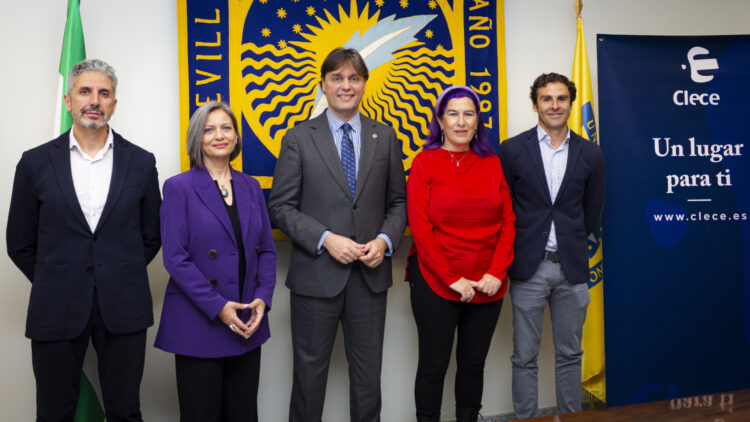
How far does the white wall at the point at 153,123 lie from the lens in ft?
8.24

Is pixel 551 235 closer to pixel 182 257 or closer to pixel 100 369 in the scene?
pixel 182 257

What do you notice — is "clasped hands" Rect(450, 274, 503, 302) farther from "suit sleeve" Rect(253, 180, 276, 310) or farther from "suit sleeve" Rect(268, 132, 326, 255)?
"suit sleeve" Rect(253, 180, 276, 310)

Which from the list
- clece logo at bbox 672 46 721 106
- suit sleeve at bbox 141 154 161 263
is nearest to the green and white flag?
suit sleeve at bbox 141 154 161 263

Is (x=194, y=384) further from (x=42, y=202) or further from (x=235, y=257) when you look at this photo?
(x=42, y=202)

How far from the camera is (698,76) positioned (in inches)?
121

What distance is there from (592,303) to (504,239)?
92 centimetres

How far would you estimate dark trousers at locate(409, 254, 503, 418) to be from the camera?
7.62 ft

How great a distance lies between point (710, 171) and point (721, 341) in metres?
0.99

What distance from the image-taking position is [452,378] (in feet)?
10.1

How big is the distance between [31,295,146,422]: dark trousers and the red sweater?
120 cm

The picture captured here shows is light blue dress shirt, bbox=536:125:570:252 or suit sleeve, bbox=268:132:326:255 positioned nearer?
suit sleeve, bbox=268:132:326:255

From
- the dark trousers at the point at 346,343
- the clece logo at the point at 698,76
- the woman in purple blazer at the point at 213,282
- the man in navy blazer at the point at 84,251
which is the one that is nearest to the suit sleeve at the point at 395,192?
the dark trousers at the point at 346,343

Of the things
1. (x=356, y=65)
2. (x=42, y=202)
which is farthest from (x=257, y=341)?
(x=356, y=65)

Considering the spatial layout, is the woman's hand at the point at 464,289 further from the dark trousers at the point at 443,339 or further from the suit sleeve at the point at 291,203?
the suit sleeve at the point at 291,203
